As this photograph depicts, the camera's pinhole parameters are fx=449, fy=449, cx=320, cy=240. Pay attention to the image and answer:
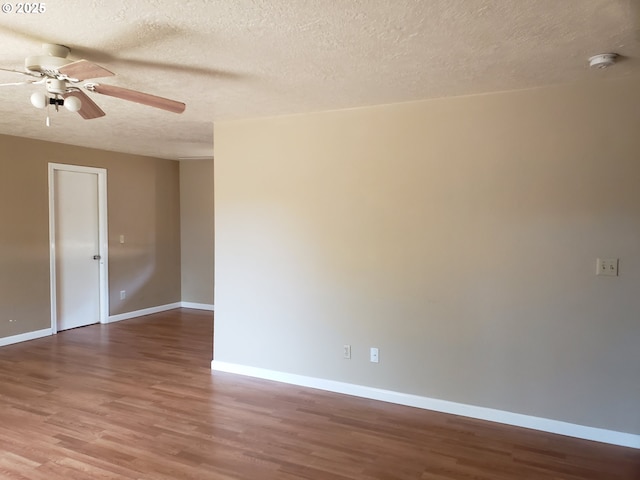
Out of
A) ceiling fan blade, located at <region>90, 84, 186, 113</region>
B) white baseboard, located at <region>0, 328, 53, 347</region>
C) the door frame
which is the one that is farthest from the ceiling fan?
white baseboard, located at <region>0, 328, 53, 347</region>

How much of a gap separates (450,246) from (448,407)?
1220 millimetres

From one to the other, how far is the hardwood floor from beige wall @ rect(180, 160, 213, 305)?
2958mm

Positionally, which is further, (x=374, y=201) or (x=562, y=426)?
(x=374, y=201)

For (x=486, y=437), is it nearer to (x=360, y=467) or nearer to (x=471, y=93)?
(x=360, y=467)

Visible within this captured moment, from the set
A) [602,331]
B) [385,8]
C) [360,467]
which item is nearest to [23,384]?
[360,467]

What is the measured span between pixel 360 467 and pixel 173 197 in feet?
18.4

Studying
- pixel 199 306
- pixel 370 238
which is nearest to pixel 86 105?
pixel 370 238

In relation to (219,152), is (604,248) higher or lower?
lower

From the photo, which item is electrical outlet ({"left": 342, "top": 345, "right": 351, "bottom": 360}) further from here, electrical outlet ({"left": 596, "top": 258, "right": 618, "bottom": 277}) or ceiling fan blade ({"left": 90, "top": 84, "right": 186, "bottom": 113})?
ceiling fan blade ({"left": 90, "top": 84, "right": 186, "bottom": 113})

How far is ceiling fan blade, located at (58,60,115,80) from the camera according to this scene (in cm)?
206

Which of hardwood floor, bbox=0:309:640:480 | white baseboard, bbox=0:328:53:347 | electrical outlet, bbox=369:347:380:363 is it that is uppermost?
electrical outlet, bbox=369:347:380:363

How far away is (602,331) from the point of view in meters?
2.94

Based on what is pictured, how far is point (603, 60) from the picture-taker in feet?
7.95

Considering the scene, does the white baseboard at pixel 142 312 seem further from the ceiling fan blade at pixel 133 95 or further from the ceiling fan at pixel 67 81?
the ceiling fan blade at pixel 133 95
